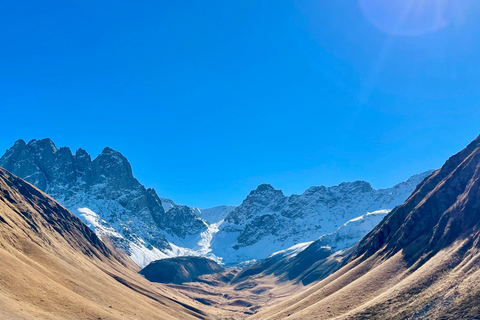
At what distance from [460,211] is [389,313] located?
76677 mm

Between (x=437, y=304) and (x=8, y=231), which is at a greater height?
(x=8, y=231)

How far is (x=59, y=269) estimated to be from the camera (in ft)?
583

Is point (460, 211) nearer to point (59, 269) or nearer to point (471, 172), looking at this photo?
point (471, 172)

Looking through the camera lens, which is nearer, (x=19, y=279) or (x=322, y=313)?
(x=19, y=279)

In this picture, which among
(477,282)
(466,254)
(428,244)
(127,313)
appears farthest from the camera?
(428,244)

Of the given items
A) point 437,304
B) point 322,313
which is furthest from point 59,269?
point 437,304

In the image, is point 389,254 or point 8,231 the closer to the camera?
point 8,231

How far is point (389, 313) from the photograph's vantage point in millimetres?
125125

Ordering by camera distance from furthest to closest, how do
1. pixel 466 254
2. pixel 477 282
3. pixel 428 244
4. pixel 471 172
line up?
pixel 471 172
pixel 428 244
pixel 466 254
pixel 477 282

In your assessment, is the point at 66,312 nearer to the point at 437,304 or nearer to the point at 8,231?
the point at 8,231

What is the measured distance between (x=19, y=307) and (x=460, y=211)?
174m

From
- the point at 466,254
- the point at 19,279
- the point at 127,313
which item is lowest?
the point at 466,254

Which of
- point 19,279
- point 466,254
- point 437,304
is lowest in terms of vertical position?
point 437,304

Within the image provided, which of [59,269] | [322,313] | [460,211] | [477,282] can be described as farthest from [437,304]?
[59,269]
